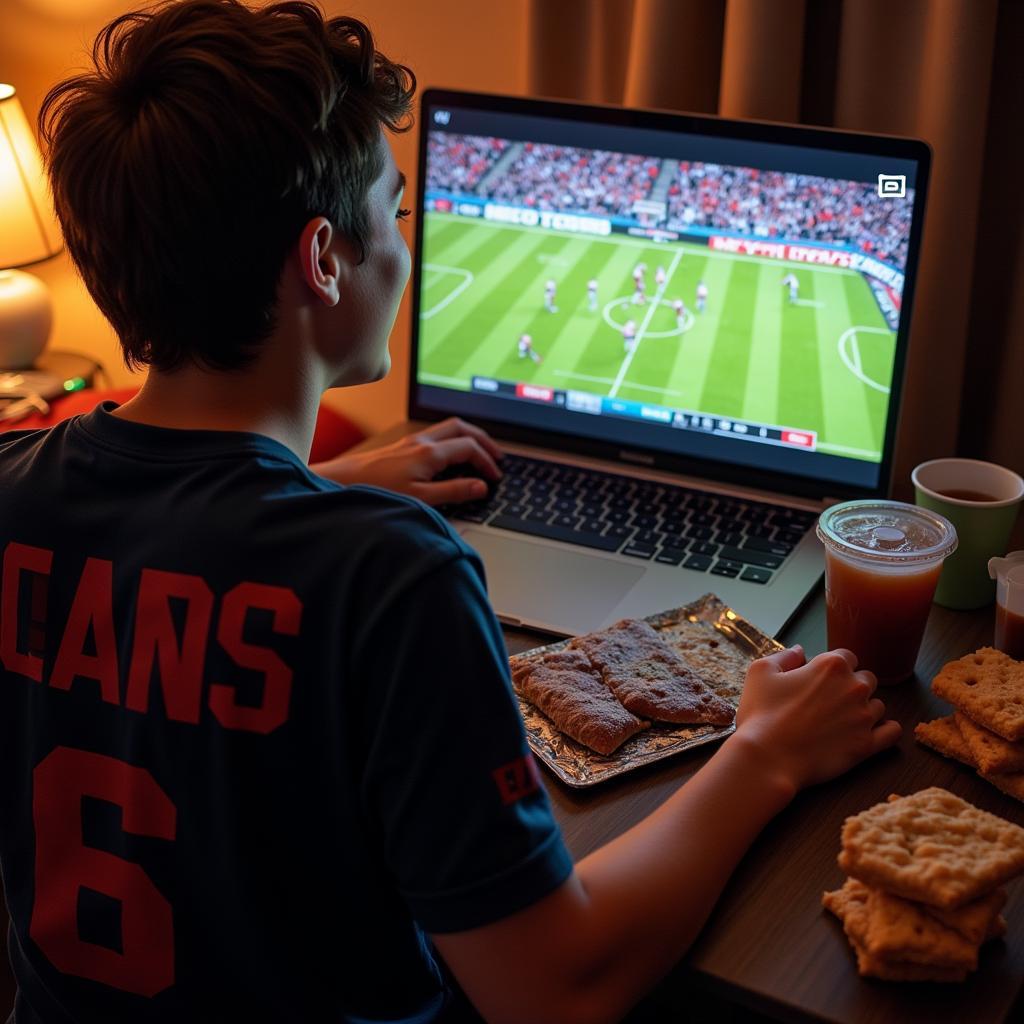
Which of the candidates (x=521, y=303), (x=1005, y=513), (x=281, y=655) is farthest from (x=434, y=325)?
(x=281, y=655)

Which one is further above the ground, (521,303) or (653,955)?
(521,303)

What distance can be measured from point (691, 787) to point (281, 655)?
0.35 m

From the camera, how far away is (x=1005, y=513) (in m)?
1.19

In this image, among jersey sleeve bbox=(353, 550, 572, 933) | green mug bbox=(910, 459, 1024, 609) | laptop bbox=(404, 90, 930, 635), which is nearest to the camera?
jersey sleeve bbox=(353, 550, 572, 933)

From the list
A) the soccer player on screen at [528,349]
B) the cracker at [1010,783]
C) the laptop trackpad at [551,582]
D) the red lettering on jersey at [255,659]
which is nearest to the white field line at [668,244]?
the soccer player on screen at [528,349]

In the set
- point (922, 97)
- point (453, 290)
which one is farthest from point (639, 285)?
point (922, 97)

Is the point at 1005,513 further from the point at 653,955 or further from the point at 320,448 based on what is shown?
the point at 320,448

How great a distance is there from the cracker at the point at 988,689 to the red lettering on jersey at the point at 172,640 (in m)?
0.63

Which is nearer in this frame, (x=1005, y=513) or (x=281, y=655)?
(x=281, y=655)

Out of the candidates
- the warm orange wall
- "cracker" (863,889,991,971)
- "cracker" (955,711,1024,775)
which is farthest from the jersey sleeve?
the warm orange wall

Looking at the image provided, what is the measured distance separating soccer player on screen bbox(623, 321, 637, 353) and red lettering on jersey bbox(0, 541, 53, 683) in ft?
2.79

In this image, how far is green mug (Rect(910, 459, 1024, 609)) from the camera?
1.19 meters

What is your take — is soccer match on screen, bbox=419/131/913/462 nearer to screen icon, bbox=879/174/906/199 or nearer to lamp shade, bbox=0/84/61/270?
screen icon, bbox=879/174/906/199

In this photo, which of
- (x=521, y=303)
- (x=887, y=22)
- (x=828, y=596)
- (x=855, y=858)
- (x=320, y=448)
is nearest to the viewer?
(x=855, y=858)
